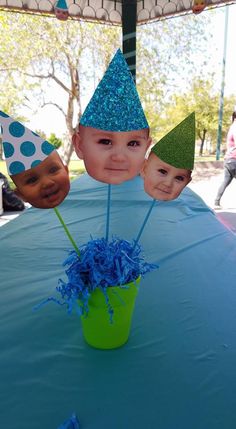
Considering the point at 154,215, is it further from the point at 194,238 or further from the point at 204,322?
the point at 204,322

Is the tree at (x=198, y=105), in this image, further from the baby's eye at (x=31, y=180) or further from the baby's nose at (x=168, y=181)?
the baby's eye at (x=31, y=180)

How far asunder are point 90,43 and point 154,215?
5366mm

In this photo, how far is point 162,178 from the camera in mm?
704

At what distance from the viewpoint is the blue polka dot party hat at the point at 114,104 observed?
2.08ft

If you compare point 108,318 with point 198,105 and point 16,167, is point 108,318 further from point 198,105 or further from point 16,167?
point 198,105

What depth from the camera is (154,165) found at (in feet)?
2.29

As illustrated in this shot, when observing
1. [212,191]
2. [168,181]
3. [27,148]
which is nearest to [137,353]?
[168,181]

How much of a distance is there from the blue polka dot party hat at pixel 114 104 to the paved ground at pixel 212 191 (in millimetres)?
1701

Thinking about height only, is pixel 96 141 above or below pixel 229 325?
above

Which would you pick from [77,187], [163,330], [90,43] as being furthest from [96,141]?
[90,43]

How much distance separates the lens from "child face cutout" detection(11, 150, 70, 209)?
62 centimetres

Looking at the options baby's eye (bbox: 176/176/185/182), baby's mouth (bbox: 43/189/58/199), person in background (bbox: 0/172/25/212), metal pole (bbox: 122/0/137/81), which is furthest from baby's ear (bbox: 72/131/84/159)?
person in background (bbox: 0/172/25/212)

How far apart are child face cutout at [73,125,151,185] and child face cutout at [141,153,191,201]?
0.08 ft

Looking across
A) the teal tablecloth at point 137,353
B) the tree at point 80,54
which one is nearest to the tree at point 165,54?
the tree at point 80,54
